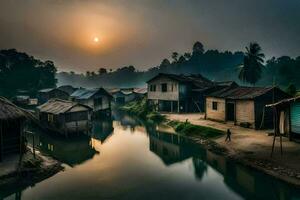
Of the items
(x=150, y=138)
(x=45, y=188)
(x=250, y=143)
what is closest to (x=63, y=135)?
(x=150, y=138)

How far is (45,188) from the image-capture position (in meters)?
16.4

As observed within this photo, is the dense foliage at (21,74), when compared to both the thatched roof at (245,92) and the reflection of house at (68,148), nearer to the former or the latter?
the reflection of house at (68,148)

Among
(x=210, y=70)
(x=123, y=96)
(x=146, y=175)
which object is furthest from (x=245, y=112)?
(x=210, y=70)

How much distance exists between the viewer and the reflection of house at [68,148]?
23.4 metres

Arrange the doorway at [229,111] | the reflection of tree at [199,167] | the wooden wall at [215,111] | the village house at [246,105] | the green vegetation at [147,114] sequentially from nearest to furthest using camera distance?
1. the reflection of tree at [199,167]
2. the village house at [246,105]
3. the doorway at [229,111]
4. the wooden wall at [215,111]
5. the green vegetation at [147,114]

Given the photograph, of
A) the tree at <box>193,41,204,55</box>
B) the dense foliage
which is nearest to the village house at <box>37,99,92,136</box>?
the dense foliage

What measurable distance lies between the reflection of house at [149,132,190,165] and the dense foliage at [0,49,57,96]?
51.6 meters

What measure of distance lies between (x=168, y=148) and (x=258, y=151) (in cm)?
914

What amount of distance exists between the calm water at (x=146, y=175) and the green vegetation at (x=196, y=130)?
7.78 ft

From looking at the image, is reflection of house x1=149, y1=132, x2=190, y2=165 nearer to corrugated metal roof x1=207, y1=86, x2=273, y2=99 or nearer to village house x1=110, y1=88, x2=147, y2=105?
corrugated metal roof x1=207, y1=86, x2=273, y2=99

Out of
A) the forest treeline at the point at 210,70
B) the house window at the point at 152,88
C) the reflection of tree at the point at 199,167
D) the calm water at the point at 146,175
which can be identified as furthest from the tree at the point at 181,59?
the reflection of tree at the point at 199,167

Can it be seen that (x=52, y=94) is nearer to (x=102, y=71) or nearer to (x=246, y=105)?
(x=246, y=105)

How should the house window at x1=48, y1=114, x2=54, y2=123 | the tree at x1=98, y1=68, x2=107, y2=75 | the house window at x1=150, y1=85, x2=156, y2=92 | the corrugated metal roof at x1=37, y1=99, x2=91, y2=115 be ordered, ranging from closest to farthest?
the corrugated metal roof at x1=37, y1=99, x2=91, y2=115, the house window at x1=48, y1=114, x2=54, y2=123, the house window at x1=150, y1=85, x2=156, y2=92, the tree at x1=98, y1=68, x2=107, y2=75

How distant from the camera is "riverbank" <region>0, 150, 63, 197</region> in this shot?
52.8 ft
